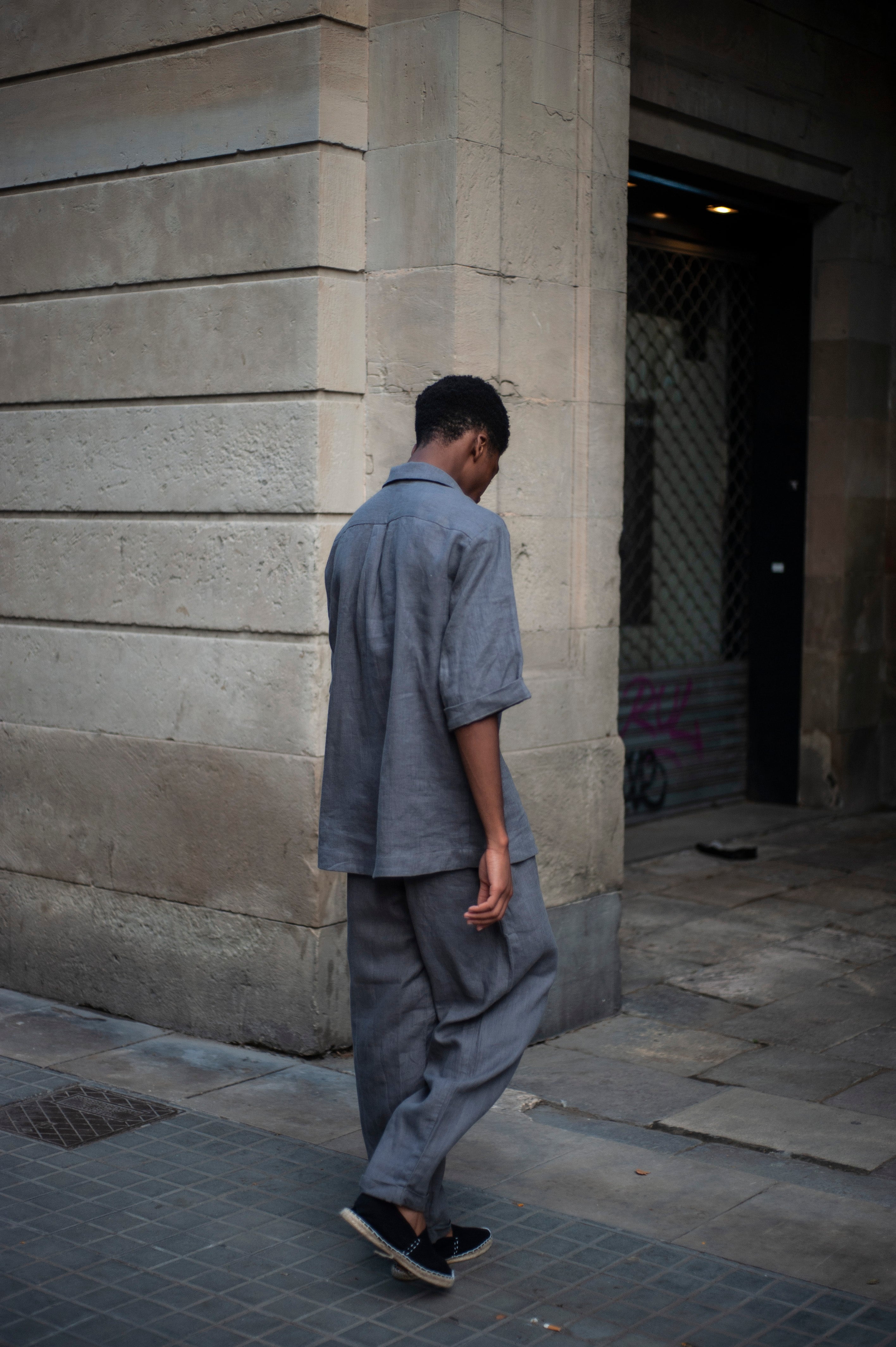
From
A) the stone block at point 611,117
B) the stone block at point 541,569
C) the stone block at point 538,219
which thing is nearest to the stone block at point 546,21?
the stone block at point 611,117

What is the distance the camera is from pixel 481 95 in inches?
193

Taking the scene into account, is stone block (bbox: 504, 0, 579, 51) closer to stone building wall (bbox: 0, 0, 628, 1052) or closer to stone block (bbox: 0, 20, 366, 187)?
stone building wall (bbox: 0, 0, 628, 1052)

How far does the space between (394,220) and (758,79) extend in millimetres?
3835

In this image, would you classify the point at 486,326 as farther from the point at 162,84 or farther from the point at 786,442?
the point at 786,442

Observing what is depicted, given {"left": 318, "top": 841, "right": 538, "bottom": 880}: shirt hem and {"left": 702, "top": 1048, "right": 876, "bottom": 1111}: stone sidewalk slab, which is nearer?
{"left": 318, "top": 841, "right": 538, "bottom": 880}: shirt hem

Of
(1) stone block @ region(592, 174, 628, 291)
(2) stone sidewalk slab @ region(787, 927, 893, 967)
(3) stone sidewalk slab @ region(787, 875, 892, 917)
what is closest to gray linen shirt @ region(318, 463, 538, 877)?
(1) stone block @ region(592, 174, 628, 291)

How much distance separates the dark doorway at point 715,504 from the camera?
29.8 ft

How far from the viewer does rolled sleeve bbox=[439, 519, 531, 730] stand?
3316 millimetres

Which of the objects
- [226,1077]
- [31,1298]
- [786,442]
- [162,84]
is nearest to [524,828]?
[31,1298]

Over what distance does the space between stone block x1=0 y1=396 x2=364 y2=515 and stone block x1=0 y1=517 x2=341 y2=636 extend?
0.24 feet

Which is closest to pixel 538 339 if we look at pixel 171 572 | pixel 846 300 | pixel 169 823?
pixel 171 572

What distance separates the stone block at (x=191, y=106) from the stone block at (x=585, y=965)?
2.74m

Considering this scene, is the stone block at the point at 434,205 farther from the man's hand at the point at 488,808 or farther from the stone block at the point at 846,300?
the stone block at the point at 846,300

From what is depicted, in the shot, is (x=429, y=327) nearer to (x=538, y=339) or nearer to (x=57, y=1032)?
(x=538, y=339)
